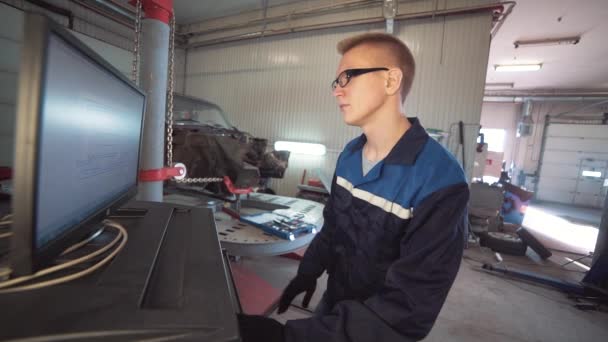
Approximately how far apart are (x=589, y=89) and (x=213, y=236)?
11.9 metres

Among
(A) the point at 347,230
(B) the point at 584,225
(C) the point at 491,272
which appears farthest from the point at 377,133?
(B) the point at 584,225

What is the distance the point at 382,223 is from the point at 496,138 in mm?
11557

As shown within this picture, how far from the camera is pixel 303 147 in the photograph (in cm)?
501

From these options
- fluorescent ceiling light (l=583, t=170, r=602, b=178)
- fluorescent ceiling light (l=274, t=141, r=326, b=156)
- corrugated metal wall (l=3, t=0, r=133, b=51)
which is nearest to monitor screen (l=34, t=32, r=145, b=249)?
fluorescent ceiling light (l=274, t=141, r=326, b=156)

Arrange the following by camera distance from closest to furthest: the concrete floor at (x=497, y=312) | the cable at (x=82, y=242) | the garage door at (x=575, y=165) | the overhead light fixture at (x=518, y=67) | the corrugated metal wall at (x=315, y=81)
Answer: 1. the cable at (x=82, y=242)
2. the concrete floor at (x=497, y=312)
3. the corrugated metal wall at (x=315, y=81)
4. the overhead light fixture at (x=518, y=67)
5. the garage door at (x=575, y=165)

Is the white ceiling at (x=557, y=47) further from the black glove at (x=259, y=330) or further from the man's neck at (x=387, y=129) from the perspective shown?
the black glove at (x=259, y=330)

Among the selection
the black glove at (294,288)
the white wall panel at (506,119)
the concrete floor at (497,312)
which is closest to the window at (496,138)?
the white wall panel at (506,119)

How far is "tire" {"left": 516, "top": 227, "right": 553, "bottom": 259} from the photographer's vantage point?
3936 millimetres

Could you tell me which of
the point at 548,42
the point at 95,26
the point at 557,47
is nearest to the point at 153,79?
the point at 95,26

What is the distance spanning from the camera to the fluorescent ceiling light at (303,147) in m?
4.91

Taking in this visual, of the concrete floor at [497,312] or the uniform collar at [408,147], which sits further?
the concrete floor at [497,312]

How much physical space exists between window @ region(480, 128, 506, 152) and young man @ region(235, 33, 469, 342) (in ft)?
36.0

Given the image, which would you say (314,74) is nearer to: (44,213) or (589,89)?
(44,213)

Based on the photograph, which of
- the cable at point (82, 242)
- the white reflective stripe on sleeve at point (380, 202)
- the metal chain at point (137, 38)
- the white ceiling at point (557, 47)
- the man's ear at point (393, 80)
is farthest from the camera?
the white ceiling at point (557, 47)
